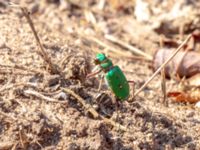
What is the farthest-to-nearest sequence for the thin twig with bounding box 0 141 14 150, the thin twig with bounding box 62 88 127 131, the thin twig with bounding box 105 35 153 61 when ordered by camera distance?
the thin twig with bounding box 105 35 153 61, the thin twig with bounding box 62 88 127 131, the thin twig with bounding box 0 141 14 150

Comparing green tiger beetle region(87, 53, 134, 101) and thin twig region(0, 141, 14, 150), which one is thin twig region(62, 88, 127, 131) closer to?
green tiger beetle region(87, 53, 134, 101)

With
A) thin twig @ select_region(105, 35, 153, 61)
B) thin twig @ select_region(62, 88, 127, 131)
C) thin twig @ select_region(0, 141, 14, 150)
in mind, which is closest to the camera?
thin twig @ select_region(0, 141, 14, 150)

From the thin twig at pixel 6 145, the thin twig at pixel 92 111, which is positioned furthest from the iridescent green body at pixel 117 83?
the thin twig at pixel 6 145

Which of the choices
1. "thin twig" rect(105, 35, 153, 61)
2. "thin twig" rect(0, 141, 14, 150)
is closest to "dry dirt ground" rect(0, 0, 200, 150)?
"thin twig" rect(0, 141, 14, 150)

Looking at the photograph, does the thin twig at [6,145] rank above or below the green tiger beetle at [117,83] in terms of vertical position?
below

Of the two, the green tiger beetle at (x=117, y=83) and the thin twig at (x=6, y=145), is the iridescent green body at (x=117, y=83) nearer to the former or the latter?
the green tiger beetle at (x=117, y=83)

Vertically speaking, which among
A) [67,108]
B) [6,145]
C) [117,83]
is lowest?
[6,145]

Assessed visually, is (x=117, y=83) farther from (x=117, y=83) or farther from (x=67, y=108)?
(x=67, y=108)

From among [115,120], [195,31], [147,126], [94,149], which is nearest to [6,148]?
[94,149]

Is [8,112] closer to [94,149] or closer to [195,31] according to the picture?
[94,149]

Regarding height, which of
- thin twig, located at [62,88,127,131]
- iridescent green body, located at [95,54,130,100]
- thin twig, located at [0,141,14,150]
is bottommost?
thin twig, located at [0,141,14,150]

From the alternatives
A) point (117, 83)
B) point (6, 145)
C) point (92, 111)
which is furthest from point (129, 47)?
point (6, 145)
